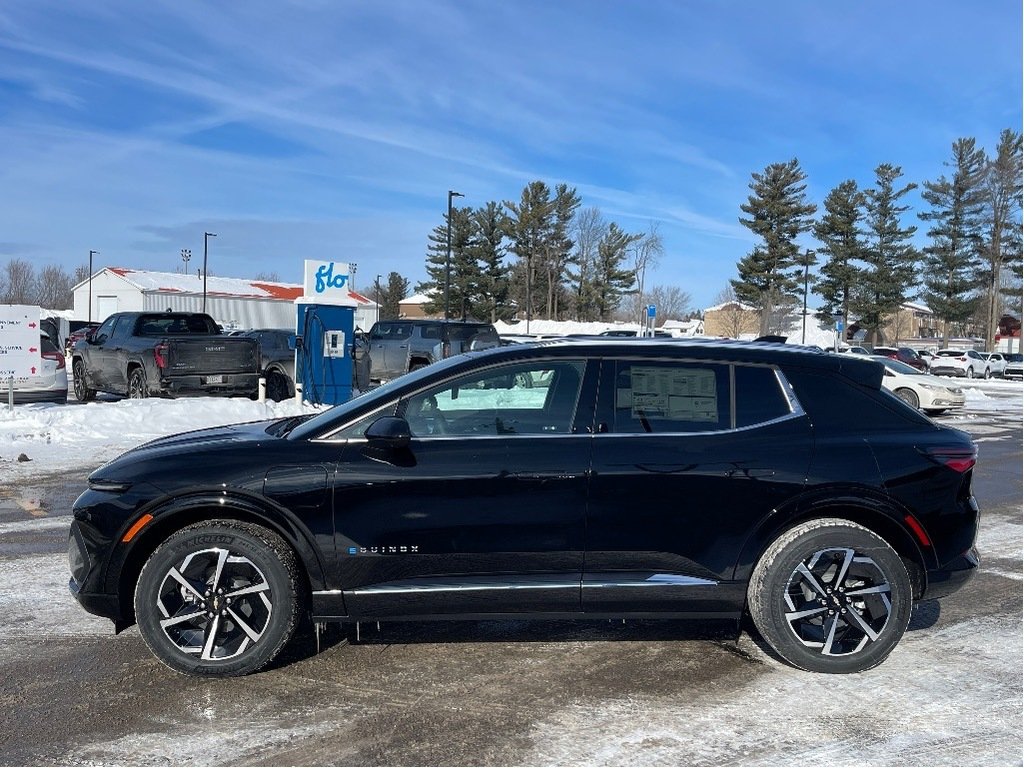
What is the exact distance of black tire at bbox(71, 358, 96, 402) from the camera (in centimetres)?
1752

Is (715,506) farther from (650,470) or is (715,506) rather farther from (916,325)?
(916,325)

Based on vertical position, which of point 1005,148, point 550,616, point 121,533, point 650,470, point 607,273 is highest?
point 1005,148

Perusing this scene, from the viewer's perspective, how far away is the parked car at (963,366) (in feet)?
159

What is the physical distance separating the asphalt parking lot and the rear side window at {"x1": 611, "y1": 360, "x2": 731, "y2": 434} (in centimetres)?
124

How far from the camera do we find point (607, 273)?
251 ft

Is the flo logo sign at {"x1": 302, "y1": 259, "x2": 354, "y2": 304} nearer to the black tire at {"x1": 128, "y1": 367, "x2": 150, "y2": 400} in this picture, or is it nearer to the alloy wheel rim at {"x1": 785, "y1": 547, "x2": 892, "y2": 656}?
the black tire at {"x1": 128, "y1": 367, "x2": 150, "y2": 400}

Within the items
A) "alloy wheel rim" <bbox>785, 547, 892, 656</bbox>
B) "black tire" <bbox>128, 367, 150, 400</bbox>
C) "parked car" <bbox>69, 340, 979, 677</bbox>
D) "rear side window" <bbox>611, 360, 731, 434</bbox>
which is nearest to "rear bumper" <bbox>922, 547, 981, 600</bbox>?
"parked car" <bbox>69, 340, 979, 677</bbox>

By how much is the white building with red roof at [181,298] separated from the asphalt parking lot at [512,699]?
69.7 metres

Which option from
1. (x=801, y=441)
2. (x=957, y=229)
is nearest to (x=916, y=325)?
(x=957, y=229)

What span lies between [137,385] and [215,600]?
12.5m

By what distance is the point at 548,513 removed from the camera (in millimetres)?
4297

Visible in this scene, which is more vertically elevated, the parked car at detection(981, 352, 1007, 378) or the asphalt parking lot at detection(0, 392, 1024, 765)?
the parked car at detection(981, 352, 1007, 378)

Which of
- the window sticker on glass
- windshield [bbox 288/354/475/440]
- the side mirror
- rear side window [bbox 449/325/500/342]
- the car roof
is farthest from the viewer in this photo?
rear side window [bbox 449/325/500/342]

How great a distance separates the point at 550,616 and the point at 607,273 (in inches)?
2886
